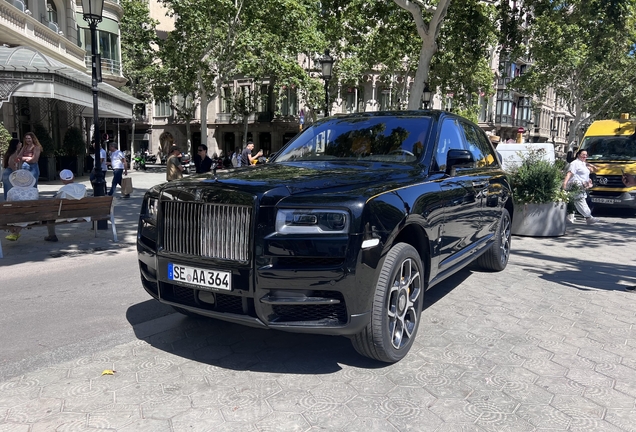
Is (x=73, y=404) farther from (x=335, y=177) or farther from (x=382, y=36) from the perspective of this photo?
(x=382, y=36)

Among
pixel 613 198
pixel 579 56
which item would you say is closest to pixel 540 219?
pixel 613 198

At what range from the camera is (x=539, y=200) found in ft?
31.9

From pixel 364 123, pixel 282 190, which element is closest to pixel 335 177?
pixel 282 190

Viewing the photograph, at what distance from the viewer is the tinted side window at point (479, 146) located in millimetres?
5621

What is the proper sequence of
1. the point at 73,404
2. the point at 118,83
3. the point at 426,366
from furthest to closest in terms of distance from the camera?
the point at 118,83, the point at 426,366, the point at 73,404

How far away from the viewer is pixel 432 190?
4.16 metres

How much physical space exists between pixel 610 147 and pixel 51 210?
553 inches

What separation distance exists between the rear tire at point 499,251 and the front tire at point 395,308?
2787 mm

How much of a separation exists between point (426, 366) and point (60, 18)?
27714 mm

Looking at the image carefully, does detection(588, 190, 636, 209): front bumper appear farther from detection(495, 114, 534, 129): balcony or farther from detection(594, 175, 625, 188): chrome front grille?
detection(495, 114, 534, 129): balcony

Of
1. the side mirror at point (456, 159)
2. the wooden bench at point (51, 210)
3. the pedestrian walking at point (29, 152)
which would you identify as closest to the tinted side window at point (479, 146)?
the side mirror at point (456, 159)

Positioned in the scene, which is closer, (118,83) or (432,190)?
(432,190)

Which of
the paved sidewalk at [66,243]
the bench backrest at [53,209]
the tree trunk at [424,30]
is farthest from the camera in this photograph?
the tree trunk at [424,30]

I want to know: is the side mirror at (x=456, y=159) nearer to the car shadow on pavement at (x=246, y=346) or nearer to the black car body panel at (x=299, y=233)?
the black car body panel at (x=299, y=233)
